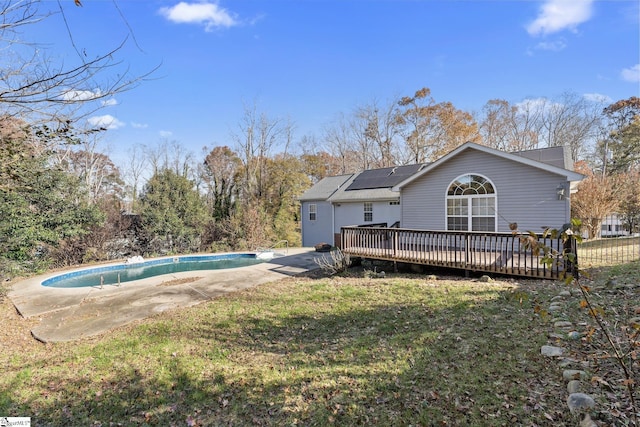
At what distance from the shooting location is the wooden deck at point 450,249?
7.49m

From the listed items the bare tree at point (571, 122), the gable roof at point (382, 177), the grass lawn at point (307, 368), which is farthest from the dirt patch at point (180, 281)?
the bare tree at point (571, 122)

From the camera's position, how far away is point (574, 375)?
121 inches

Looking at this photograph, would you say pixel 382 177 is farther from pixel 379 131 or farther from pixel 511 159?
pixel 379 131

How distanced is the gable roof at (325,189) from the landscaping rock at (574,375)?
48.7 feet

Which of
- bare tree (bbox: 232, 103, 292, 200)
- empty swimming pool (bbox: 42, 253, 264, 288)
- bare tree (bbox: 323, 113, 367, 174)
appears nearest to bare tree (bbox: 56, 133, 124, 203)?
bare tree (bbox: 232, 103, 292, 200)

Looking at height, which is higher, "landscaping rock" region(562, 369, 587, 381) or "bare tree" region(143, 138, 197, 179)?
"bare tree" region(143, 138, 197, 179)

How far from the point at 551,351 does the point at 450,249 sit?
611cm

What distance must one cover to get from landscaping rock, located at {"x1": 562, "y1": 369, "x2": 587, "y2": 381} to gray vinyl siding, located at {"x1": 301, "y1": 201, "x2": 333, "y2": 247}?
1448 centimetres

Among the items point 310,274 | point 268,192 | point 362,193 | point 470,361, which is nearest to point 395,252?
point 310,274

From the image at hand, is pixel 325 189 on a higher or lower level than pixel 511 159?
higher

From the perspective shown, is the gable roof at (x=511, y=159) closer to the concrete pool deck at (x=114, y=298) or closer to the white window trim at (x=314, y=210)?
the concrete pool deck at (x=114, y=298)

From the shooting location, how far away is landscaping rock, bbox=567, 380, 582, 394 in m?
2.88

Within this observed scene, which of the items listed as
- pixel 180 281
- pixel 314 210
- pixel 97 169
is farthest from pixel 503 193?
pixel 97 169

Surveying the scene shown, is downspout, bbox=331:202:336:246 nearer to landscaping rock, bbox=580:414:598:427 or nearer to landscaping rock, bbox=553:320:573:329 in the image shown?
landscaping rock, bbox=553:320:573:329
